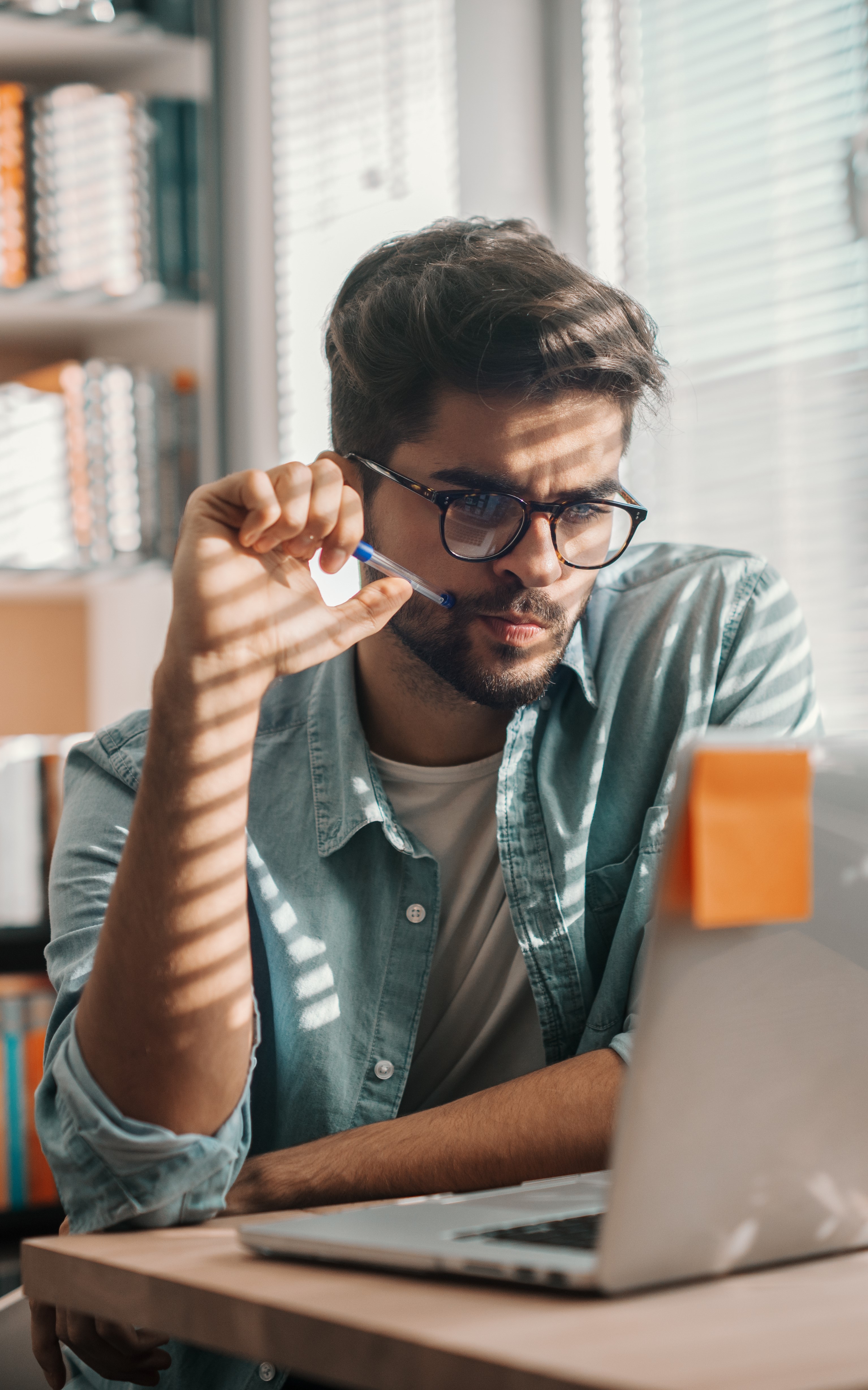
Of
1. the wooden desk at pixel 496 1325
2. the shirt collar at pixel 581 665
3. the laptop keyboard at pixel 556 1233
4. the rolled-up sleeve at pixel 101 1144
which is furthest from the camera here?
the shirt collar at pixel 581 665

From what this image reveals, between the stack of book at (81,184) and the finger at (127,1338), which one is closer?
the finger at (127,1338)

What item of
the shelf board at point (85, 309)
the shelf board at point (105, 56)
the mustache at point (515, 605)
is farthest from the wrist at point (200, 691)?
the shelf board at point (105, 56)

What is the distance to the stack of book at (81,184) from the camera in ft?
6.84

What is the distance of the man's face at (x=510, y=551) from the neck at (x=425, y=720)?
4cm

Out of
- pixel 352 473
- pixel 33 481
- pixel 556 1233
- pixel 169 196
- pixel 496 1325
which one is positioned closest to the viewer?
pixel 496 1325

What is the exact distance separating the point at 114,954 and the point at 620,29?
6.50ft

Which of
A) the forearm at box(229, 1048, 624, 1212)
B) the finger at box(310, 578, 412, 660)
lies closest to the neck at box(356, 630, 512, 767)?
the finger at box(310, 578, 412, 660)

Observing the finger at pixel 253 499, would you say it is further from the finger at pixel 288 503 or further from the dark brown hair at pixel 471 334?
the dark brown hair at pixel 471 334

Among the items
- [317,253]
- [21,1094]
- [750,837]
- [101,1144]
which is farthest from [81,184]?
[750,837]

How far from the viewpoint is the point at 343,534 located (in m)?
1.07

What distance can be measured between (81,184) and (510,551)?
4.29 ft

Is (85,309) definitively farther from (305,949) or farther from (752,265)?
(305,949)

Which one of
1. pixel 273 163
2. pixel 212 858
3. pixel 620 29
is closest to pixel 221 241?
pixel 273 163

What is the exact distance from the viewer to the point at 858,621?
1864 millimetres
